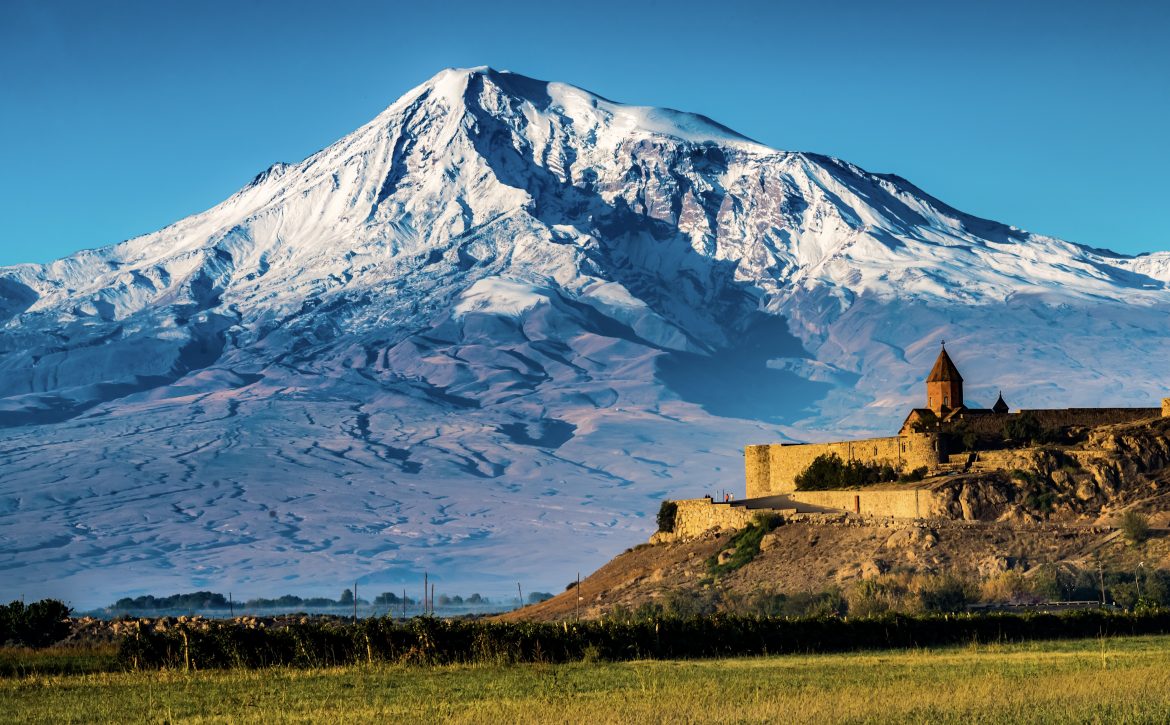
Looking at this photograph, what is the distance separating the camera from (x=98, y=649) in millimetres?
44062

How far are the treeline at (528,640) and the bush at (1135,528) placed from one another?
18.9 meters

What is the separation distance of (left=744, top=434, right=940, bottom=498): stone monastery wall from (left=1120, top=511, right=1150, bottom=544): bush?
10167 mm

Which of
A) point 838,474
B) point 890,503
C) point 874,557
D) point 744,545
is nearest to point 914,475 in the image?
point 890,503

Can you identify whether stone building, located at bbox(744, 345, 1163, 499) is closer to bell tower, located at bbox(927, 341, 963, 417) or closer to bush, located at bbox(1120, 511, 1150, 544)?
bell tower, located at bbox(927, 341, 963, 417)

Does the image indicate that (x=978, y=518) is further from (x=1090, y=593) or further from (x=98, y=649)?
(x=98, y=649)

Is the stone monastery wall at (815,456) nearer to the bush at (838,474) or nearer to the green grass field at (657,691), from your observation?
the bush at (838,474)

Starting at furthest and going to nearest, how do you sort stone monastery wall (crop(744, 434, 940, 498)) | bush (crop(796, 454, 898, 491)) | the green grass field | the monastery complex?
bush (crop(796, 454, 898, 491)) < stone monastery wall (crop(744, 434, 940, 498)) < the monastery complex < the green grass field

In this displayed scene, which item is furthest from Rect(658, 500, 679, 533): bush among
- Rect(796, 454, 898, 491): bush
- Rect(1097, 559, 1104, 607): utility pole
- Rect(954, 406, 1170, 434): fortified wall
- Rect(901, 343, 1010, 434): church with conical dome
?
Rect(1097, 559, 1104, 607): utility pole

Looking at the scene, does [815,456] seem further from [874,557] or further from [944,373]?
[874,557]

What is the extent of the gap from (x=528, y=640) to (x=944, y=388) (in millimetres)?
45447

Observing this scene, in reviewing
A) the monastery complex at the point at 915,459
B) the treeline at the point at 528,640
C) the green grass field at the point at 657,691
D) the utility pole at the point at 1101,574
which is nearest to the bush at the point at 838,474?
the monastery complex at the point at 915,459

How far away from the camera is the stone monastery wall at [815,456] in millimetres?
71938

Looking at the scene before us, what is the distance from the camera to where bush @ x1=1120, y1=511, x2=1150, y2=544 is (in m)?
62.1

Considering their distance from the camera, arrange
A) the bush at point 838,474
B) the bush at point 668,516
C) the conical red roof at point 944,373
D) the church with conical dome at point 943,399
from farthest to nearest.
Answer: the conical red roof at point 944,373 < the bush at point 668,516 < the church with conical dome at point 943,399 < the bush at point 838,474
